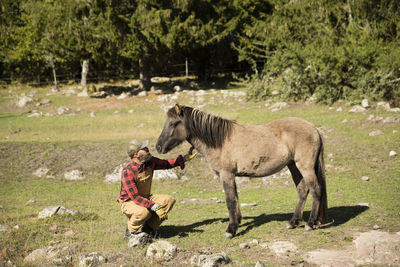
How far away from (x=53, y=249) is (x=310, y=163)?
4941 mm

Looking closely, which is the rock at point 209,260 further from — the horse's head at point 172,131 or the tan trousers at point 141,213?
the horse's head at point 172,131

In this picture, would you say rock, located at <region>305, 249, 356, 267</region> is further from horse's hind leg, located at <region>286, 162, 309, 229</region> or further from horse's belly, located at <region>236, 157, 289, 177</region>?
horse's belly, located at <region>236, 157, 289, 177</region>

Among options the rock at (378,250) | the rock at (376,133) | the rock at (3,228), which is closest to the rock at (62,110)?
the rock at (3,228)

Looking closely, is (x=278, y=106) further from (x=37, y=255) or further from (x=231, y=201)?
(x=37, y=255)

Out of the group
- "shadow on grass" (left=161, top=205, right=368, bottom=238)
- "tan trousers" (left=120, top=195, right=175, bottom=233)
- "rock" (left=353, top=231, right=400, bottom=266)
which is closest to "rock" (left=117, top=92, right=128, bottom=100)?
"shadow on grass" (left=161, top=205, right=368, bottom=238)

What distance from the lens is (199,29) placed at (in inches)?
1148

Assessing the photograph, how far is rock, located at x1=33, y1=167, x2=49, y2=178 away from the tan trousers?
8.12 m

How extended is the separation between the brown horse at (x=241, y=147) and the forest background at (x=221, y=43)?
543 inches

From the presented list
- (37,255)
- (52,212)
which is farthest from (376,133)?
(37,255)

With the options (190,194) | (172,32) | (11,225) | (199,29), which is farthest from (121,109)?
(11,225)

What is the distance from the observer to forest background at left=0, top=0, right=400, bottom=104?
20.7 metres

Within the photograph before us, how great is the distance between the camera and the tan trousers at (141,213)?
6.82 meters

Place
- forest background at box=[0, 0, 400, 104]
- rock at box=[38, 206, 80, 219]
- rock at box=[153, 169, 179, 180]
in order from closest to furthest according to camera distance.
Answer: rock at box=[38, 206, 80, 219] < rock at box=[153, 169, 179, 180] < forest background at box=[0, 0, 400, 104]

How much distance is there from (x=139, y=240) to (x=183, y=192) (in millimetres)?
5024
